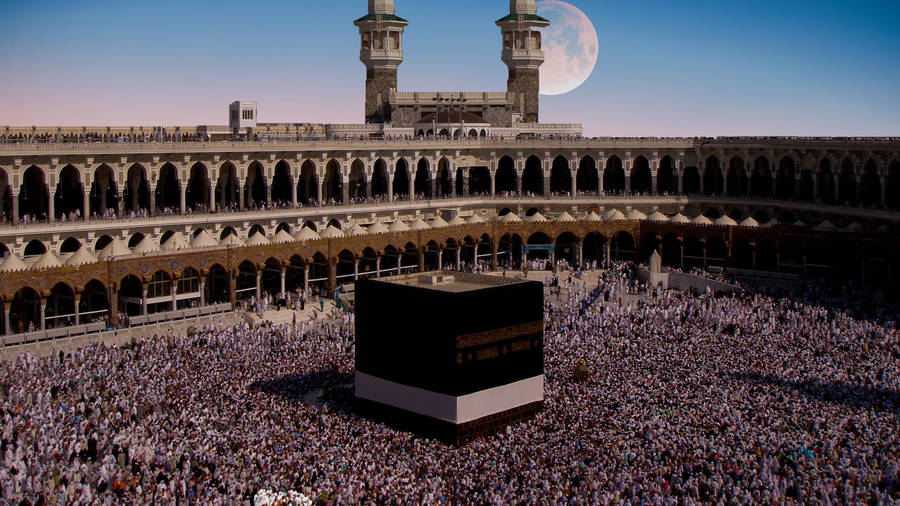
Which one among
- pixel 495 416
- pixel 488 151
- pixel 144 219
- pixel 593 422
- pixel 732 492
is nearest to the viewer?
pixel 732 492

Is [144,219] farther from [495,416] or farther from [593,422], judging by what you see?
[593,422]

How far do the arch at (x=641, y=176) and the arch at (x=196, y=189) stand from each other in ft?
97.8

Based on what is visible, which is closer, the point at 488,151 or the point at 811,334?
the point at 811,334

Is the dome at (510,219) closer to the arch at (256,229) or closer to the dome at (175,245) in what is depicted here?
the arch at (256,229)

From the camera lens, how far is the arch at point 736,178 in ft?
213

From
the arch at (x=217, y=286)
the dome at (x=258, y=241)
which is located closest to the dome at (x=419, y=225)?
the dome at (x=258, y=241)

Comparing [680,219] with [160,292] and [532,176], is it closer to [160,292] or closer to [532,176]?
[532,176]

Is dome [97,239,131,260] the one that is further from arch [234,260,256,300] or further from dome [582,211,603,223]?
dome [582,211,603,223]

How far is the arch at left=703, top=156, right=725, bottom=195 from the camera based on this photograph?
66312 millimetres

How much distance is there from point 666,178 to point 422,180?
57.6 feet

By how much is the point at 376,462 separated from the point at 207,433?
4.91 metres

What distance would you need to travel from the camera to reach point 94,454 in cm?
2580

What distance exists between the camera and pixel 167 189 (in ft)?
182

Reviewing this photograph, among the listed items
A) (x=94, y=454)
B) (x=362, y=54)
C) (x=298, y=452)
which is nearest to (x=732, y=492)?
(x=298, y=452)
